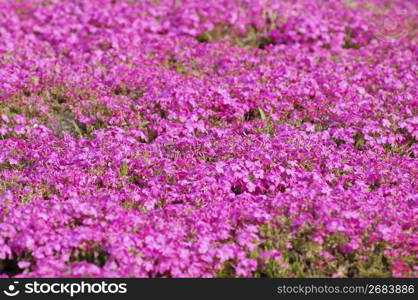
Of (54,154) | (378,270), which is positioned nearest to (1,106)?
(54,154)

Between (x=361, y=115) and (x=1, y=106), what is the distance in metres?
5.47

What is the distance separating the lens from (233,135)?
8.75 m

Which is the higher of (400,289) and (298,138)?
(298,138)

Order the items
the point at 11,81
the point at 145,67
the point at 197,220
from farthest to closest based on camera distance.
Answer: the point at 145,67 < the point at 11,81 < the point at 197,220

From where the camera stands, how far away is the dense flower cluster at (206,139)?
6.25m

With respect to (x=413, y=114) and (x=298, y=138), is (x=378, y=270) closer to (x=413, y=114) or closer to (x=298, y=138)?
(x=298, y=138)

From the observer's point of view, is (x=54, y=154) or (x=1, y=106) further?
(x=1, y=106)

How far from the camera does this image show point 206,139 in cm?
846

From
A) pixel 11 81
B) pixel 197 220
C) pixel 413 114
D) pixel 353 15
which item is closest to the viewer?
pixel 197 220

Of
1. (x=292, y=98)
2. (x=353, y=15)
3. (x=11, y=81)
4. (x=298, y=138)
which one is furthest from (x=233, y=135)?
(x=353, y=15)

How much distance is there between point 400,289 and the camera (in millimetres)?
5980

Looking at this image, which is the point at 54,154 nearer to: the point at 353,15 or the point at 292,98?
the point at 292,98

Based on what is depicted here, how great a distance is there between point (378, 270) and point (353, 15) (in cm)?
887

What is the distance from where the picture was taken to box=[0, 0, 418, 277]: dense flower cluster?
6254 mm
